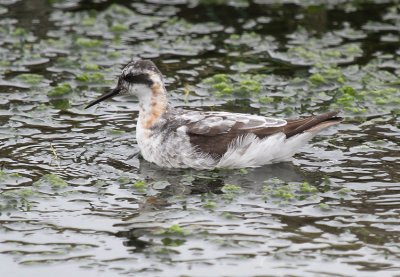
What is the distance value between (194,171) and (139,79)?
1.57 m

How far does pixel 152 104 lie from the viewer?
13.2 m

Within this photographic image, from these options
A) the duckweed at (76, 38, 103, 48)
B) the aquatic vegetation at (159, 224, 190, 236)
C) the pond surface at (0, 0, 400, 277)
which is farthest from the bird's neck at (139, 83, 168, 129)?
the duckweed at (76, 38, 103, 48)

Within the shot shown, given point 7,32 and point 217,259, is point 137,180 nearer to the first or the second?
point 217,259

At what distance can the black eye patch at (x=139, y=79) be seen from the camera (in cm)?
1316

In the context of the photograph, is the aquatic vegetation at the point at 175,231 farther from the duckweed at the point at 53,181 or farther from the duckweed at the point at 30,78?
the duckweed at the point at 30,78

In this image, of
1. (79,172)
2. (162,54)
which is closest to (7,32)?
(162,54)

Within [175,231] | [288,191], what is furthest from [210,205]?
[288,191]

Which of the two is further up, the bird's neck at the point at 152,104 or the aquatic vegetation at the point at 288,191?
the bird's neck at the point at 152,104

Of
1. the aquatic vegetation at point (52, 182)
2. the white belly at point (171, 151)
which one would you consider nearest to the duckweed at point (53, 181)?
the aquatic vegetation at point (52, 182)

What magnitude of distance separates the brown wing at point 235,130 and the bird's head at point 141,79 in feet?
3.41

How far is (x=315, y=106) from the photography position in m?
14.6

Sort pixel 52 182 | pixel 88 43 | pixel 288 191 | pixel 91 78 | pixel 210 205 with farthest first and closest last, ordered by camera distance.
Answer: pixel 88 43 → pixel 91 78 → pixel 52 182 → pixel 288 191 → pixel 210 205

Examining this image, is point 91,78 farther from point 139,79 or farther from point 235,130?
point 235,130

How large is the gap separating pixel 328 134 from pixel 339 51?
331 cm
